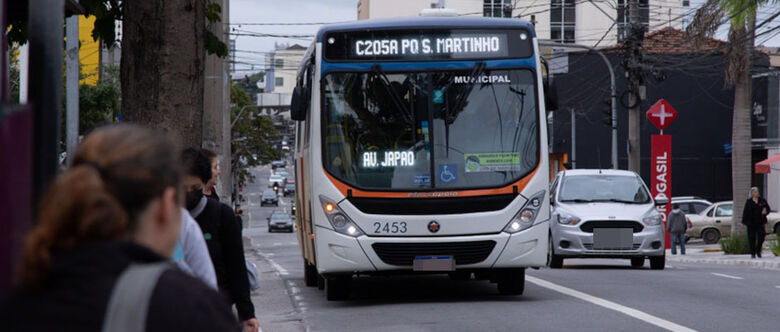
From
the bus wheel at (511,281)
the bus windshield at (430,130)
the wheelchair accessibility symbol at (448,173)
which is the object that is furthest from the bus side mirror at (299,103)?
the bus wheel at (511,281)

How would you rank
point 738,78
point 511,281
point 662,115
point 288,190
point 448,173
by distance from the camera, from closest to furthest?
1. point 448,173
2. point 511,281
3. point 738,78
4. point 662,115
5. point 288,190

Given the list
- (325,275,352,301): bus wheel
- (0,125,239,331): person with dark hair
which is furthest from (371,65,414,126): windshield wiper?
(0,125,239,331): person with dark hair

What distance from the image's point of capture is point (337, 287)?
45.3 feet

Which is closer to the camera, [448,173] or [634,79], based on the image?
[448,173]

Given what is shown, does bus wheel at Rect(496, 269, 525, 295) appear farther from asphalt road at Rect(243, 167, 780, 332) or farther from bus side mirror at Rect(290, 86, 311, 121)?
bus side mirror at Rect(290, 86, 311, 121)

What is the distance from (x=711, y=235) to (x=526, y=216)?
27.1 metres

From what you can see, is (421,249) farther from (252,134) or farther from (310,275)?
(252,134)

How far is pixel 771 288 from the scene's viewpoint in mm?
15578

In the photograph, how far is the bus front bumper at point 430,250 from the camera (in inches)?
504

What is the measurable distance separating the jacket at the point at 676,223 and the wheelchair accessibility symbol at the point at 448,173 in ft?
66.7

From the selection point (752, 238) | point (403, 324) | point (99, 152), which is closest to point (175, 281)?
point (99, 152)

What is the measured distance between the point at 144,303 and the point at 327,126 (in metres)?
10.7

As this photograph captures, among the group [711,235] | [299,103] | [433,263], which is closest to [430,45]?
[299,103]

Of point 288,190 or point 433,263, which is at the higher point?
point 433,263
